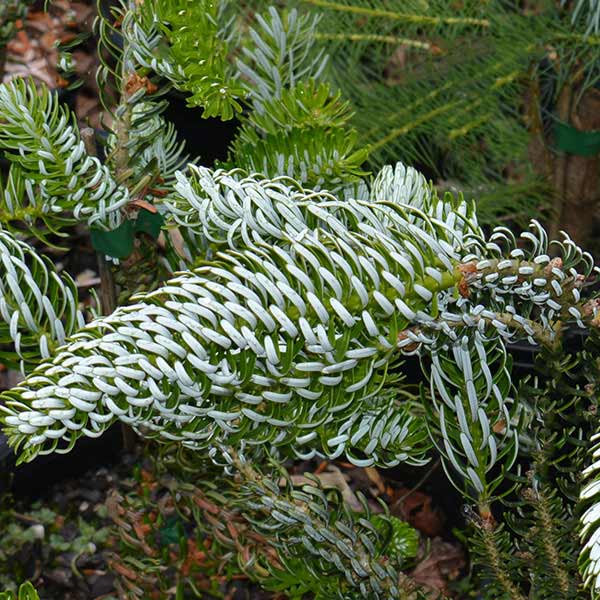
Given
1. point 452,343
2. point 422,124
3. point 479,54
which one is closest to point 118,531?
point 452,343

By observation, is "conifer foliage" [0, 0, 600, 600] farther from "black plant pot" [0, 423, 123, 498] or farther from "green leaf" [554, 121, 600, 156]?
"green leaf" [554, 121, 600, 156]

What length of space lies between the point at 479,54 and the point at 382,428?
2.57 feet

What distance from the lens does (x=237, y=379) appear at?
0.46 meters

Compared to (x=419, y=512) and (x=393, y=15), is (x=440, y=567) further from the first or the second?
(x=393, y=15)

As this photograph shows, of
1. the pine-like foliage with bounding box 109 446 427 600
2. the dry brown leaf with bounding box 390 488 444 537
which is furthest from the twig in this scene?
the pine-like foliage with bounding box 109 446 427 600

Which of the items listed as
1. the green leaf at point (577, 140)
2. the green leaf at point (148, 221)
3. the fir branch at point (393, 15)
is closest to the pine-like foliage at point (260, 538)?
the green leaf at point (148, 221)

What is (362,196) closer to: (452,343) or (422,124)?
(452,343)

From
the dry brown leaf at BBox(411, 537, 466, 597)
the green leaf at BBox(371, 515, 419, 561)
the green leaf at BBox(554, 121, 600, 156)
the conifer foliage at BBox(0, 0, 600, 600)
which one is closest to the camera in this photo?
the conifer foliage at BBox(0, 0, 600, 600)

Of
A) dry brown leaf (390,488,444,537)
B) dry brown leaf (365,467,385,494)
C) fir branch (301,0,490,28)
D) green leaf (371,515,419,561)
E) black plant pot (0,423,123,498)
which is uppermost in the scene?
fir branch (301,0,490,28)

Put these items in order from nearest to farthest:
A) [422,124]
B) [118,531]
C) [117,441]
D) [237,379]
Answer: [237,379] < [118,531] < [117,441] < [422,124]

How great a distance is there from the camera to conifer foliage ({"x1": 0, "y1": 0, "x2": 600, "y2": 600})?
1.49ft

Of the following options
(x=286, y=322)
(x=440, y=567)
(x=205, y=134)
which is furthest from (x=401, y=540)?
(x=205, y=134)

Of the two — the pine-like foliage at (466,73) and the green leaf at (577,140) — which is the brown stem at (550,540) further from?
the green leaf at (577,140)

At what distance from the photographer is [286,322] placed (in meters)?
0.44
